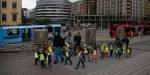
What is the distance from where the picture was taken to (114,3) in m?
190

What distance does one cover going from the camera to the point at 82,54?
929 inches

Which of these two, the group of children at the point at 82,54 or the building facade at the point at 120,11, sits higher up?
the building facade at the point at 120,11

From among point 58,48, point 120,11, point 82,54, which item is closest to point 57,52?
point 58,48

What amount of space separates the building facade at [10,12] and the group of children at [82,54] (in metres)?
40.0

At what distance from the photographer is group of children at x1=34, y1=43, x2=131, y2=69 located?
2325cm

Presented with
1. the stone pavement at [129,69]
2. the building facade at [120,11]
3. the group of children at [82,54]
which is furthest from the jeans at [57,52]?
the building facade at [120,11]

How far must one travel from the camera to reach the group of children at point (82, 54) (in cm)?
2325

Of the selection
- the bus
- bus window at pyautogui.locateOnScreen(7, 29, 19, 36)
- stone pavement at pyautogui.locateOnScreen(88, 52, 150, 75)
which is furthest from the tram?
stone pavement at pyautogui.locateOnScreen(88, 52, 150, 75)

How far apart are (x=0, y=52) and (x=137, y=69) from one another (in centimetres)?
1373

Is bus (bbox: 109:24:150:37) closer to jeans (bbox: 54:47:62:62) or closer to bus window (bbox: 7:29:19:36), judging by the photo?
bus window (bbox: 7:29:19:36)

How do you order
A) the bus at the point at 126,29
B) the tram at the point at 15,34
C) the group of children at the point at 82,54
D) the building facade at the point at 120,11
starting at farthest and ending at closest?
the building facade at the point at 120,11 < the bus at the point at 126,29 < the tram at the point at 15,34 < the group of children at the point at 82,54

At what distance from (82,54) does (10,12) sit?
153ft

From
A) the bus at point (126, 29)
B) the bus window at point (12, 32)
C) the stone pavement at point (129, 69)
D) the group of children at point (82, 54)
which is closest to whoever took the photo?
the stone pavement at point (129, 69)

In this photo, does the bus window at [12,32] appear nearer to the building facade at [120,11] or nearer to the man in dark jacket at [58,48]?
the man in dark jacket at [58,48]
